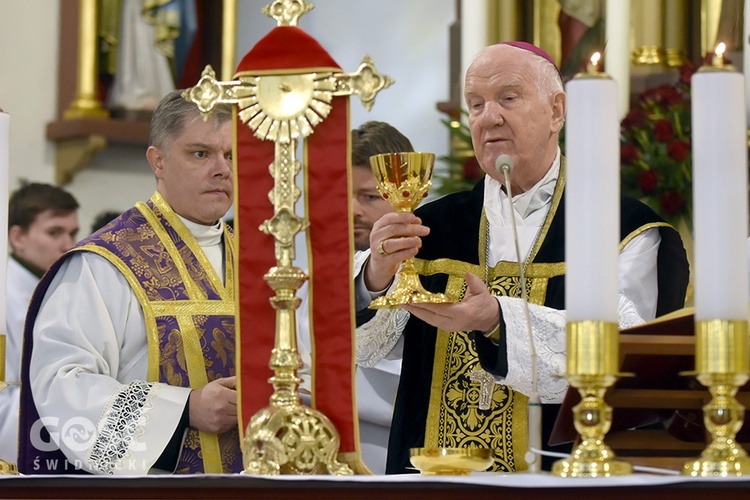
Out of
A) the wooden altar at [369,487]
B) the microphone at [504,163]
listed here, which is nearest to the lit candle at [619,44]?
the microphone at [504,163]

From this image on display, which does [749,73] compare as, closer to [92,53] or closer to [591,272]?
[92,53]

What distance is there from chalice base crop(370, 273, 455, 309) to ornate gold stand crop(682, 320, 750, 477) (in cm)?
67

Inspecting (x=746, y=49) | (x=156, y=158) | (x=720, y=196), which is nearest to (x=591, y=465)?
(x=720, y=196)

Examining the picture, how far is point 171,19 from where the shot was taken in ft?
29.2

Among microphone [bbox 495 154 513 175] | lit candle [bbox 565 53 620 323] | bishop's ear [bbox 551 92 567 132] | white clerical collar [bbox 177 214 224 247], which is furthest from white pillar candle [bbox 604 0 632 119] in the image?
lit candle [bbox 565 53 620 323]

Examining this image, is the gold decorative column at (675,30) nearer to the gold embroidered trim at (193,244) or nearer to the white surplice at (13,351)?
the white surplice at (13,351)

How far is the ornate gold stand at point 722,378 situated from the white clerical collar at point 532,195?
1551mm

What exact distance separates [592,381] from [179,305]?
5.72 feet

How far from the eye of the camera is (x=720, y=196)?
8.27 ft

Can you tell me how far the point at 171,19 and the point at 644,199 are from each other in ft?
12.2

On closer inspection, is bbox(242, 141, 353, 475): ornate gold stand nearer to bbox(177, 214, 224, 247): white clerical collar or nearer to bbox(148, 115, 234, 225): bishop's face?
bbox(148, 115, 234, 225): bishop's face

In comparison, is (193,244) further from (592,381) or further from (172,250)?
(592,381)

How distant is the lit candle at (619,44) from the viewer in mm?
7445

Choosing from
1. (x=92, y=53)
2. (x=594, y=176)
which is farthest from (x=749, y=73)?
(x=594, y=176)
